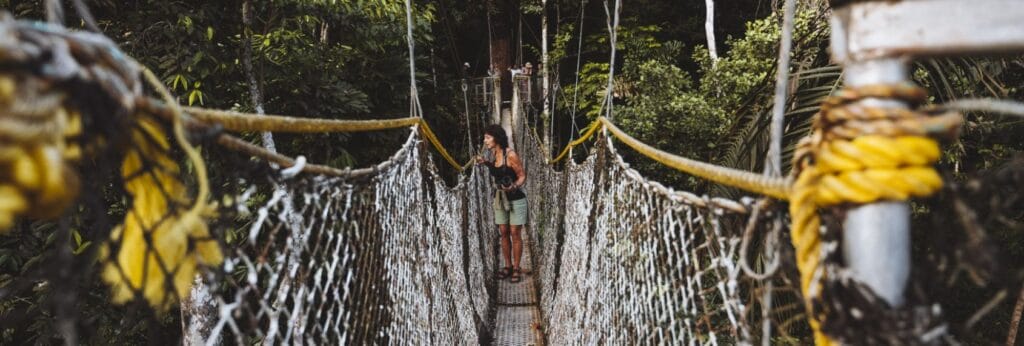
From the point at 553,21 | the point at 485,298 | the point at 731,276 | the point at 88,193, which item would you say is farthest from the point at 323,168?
the point at 553,21

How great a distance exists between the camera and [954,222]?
418mm

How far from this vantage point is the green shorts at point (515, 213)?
3301mm

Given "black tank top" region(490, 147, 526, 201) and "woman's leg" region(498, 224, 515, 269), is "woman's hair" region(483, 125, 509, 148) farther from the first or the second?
"woman's leg" region(498, 224, 515, 269)

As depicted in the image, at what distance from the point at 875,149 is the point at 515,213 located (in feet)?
9.69

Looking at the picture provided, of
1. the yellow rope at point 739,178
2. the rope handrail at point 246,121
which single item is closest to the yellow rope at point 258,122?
the rope handrail at point 246,121

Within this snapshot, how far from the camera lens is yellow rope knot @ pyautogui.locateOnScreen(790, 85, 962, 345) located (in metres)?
0.38

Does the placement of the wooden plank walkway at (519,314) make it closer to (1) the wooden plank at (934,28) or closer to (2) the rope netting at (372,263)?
(2) the rope netting at (372,263)

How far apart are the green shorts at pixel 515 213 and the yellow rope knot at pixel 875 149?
288cm

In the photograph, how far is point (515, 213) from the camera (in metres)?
3.32

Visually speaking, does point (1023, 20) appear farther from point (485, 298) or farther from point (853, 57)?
point (485, 298)

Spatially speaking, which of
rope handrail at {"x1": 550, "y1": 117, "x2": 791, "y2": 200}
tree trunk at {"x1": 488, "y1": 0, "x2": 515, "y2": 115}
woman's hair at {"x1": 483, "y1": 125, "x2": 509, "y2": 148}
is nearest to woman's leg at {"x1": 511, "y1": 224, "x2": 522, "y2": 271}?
woman's hair at {"x1": 483, "y1": 125, "x2": 509, "y2": 148}

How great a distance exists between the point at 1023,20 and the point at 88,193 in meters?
0.62

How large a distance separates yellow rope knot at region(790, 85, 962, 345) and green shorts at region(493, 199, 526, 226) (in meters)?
2.88

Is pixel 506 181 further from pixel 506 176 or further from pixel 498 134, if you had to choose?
pixel 498 134
